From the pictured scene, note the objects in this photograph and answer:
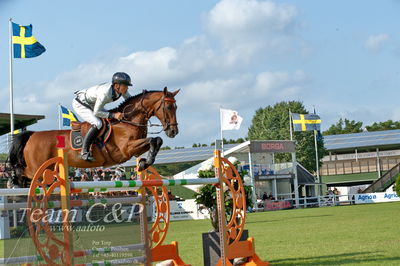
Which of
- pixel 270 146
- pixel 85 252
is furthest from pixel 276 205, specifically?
pixel 85 252

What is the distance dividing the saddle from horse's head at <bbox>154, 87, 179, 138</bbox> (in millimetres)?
710

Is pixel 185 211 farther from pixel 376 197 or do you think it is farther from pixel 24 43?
pixel 376 197

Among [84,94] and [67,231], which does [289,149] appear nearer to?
[84,94]

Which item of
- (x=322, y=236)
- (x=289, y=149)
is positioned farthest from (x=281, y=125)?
(x=322, y=236)

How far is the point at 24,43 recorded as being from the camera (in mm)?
19812

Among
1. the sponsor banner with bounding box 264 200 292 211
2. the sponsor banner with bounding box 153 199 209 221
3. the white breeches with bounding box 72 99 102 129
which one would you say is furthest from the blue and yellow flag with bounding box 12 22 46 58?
the sponsor banner with bounding box 264 200 292 211

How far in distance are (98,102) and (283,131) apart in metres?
57.9

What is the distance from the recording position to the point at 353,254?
847 centimetres

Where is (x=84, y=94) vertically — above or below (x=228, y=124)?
below

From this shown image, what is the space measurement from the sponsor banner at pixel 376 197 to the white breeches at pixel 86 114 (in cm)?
3103

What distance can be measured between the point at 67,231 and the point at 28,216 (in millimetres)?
361

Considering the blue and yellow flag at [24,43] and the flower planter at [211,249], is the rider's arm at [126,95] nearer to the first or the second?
the flower planter at [211,249]

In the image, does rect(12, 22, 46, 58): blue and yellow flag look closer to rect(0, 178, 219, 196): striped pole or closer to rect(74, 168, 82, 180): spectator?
rect(74, 168, 82, 180): spectator

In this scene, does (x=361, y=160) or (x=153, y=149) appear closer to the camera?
(x=153, y=149)
